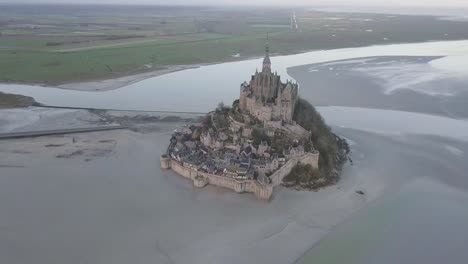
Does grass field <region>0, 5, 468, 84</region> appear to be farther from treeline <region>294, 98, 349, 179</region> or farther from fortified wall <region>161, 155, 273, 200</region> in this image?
fortified wall <region>161, 155, 273, 200</region>

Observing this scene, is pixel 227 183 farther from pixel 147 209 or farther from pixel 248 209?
pixel 147 209

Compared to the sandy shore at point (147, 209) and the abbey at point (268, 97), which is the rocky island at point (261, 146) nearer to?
the abbey at point (268, 97)

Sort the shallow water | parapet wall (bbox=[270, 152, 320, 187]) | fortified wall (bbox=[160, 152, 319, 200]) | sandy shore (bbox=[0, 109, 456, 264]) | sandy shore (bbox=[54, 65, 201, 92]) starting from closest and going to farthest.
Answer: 1. sandy shore (bbox=[0, 109, 456, 264])
2. fortified wall (bbox=[160, 152, 319, 200])
3. parapet wall (bbox=[270, 152, 320, 187])
4. the shallow water
5. sandy shore (bbox=[54, 65, 201, 92])

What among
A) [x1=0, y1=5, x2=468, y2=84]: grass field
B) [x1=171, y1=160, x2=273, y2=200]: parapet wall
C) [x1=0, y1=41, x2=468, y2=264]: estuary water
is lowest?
[x1=0, y1=41, x2=468, y2=264]: estuary water

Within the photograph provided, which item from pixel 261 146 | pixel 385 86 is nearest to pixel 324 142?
pixel 261 146

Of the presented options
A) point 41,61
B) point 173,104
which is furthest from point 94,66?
point 173,104

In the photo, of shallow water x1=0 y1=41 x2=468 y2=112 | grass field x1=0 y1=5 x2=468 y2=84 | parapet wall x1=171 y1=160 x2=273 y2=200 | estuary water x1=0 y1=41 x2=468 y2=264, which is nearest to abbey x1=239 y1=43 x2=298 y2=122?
estuary water x1=0 y1=41 x2=468 y2=264

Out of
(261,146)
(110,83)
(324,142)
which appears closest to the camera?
(261,146)

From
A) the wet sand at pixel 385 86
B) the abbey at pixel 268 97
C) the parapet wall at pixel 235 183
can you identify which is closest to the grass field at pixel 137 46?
the wet sand at pixel 385 86

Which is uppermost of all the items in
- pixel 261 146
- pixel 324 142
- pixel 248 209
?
pixel 261 146
